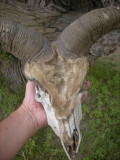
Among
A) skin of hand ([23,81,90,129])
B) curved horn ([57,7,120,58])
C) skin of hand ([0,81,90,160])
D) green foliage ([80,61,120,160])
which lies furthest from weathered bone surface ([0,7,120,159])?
green foliage ([80,61,120,160])

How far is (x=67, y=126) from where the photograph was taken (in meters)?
2.52

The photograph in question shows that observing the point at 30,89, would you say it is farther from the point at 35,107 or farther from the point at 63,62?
the point at 63,62

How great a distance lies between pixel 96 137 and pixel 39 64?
2.23 m

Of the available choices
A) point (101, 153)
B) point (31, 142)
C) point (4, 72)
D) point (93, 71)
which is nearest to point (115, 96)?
Result: point (93, 71)

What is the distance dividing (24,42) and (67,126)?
922 millimetres

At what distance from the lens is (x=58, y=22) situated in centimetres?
418

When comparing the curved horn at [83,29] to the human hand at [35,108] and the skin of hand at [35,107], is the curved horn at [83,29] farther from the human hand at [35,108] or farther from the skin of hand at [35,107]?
the human hand at [35,108]

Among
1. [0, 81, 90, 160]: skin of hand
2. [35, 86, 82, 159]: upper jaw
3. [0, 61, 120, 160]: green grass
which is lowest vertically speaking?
[0, 61, 120, 160]: green grass

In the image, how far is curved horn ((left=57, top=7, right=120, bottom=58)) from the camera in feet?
9.10

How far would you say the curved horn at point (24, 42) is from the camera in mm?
2711

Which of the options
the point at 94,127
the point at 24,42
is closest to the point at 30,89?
the point at 24,42

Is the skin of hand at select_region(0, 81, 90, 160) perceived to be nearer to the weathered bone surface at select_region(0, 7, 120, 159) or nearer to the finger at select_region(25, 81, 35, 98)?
the finger at select_region(25, 81, 35, 98)

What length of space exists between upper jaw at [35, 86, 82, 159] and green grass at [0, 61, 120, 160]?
184 centimetres

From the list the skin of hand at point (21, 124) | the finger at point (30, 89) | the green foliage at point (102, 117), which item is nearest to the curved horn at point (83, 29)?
the skin of hand at point (21, 124)
